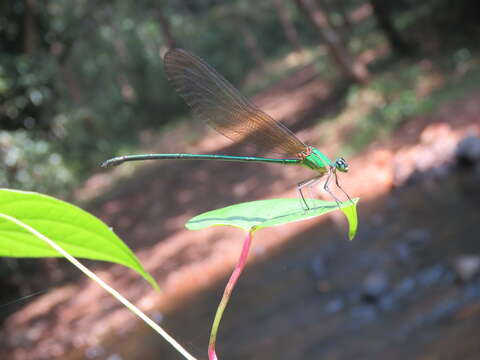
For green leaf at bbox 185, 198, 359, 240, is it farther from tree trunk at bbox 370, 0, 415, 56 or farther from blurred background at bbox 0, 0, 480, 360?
tree trunk at bbox 370, 0, 415, 56

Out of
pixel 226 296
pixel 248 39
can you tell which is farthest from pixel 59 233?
pixel 248 39

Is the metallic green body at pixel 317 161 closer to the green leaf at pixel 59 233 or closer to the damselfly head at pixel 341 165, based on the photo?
the damselfly head at pixel 341 165

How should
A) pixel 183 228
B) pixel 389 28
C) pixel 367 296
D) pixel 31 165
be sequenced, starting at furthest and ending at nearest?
pixel 389 28, pixel 31 165, pixel 183 228, pixel 367 296

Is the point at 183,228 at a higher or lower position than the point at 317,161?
higher

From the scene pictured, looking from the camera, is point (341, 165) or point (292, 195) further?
point (292, 195)

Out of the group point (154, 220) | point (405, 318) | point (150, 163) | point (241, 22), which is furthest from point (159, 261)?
point (241, 22)

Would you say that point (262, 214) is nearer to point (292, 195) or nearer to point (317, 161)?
point (317, 161)

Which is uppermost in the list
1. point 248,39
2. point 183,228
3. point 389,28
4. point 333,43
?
point 248,39
